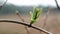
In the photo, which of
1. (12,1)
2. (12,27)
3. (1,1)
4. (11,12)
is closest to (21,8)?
(11,12)

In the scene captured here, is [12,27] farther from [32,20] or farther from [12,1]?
[32,20]

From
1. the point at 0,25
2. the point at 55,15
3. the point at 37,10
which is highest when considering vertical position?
the point at 37,10

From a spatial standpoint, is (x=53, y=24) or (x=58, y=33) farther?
(x=53, y=24)

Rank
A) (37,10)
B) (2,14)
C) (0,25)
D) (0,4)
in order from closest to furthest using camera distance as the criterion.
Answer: (37,10) < (0,4) < (2,14) < (0,25)

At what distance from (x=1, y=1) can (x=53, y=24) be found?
92 centimetres

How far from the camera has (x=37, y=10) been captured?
48cm

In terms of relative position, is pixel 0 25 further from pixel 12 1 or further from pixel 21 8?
pixel 12 1

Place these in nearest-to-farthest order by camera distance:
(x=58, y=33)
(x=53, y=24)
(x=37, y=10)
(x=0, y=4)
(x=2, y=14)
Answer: (x=37, y=10) → (x=0, y=4) → (x=58, y=33) → (x=2, y=14) → (x=53, y=24)

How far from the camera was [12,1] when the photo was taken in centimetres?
85

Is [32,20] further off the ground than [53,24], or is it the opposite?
[32,20]

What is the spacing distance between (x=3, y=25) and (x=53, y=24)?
45 centimetres

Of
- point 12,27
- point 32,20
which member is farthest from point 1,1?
point 12,27

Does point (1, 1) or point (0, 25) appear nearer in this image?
point (1, 1)

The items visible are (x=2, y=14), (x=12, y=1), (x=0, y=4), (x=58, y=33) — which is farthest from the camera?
(x=2, y=14)
